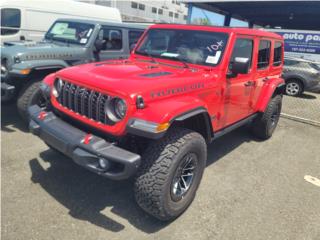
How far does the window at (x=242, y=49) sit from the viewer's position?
353cm

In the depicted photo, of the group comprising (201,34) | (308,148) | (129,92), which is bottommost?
(308,148)

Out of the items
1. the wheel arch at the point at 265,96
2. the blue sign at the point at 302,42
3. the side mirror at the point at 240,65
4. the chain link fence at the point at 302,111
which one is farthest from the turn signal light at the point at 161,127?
the blue sign at the point at 302,42

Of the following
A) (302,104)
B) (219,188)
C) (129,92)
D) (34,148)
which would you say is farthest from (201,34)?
(302,104)

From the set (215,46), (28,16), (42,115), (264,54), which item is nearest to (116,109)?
(42,115)

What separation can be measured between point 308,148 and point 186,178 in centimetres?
323

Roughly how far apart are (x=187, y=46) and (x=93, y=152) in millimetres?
1968

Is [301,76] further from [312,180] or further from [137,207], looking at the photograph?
[137,207]

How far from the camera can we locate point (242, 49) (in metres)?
3.76

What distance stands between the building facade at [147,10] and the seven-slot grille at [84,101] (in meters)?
32.5

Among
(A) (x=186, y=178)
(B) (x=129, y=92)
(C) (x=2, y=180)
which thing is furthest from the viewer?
(C) (x=2, y=180)

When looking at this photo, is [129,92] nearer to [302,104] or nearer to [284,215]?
[284,215]

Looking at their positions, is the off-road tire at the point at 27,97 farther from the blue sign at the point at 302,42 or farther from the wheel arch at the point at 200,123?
the blue sign at the point at 302,42

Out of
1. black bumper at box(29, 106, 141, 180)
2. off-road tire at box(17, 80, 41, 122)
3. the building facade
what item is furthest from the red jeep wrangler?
the building facade

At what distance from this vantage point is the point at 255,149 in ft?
15.7
